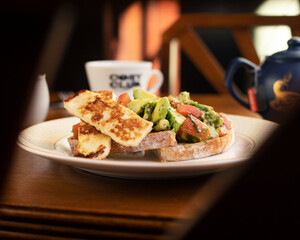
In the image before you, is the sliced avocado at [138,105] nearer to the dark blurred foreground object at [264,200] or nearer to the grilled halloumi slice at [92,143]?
the grilled halloumi slice at [92,143]

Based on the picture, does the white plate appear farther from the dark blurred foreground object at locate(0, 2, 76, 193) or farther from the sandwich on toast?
the dark blurred foreground object at locate(0, 2, 76, 193)

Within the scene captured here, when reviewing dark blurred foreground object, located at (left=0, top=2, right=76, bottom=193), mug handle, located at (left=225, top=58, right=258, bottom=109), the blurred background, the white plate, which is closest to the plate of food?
the white plate

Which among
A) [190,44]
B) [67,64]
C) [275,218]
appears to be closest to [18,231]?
[275,218]

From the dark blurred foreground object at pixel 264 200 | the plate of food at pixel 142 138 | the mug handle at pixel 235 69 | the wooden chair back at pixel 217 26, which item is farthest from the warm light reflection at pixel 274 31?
the dark blurred foreground object at pixel 264 200

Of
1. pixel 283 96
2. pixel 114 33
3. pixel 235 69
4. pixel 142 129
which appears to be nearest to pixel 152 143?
pixel 142 129

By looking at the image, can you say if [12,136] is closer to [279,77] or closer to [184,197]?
[184,197]
